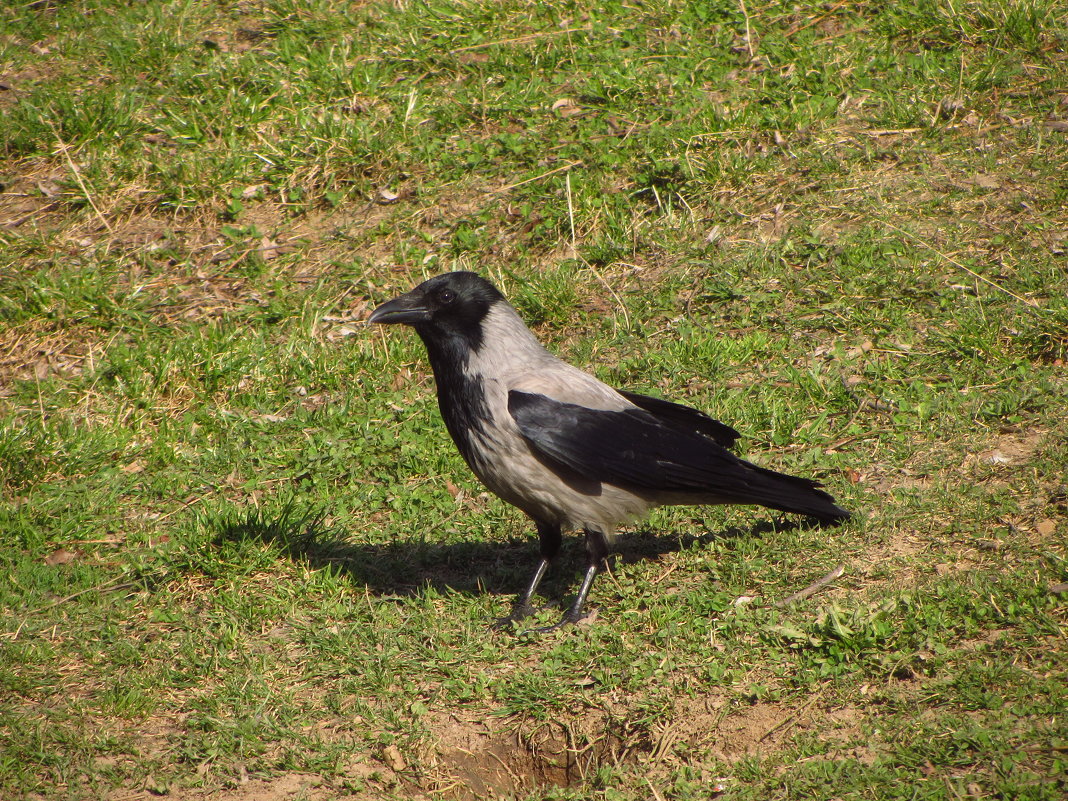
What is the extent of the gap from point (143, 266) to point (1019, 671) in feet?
20.5

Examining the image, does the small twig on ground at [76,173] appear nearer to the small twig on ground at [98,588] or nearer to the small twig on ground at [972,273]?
the small twig on ground at [98,588]

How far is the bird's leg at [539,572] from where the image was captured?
4742 mm

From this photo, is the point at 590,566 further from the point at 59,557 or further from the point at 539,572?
the point at 59,557

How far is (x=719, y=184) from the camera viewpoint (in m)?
7.15

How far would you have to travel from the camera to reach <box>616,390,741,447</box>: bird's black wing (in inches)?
196

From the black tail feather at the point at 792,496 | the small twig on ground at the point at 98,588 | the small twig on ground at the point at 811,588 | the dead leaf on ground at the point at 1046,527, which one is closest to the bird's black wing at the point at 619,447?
the black tail feather at the point at 792,496

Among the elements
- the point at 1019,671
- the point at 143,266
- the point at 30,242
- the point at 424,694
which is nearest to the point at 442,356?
the point at 424,694

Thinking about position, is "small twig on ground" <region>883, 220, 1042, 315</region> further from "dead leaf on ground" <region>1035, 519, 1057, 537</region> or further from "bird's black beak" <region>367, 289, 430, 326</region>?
"bird's black beak" <region>367, 289, 430, 326</region>

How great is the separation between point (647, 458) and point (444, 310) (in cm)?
118

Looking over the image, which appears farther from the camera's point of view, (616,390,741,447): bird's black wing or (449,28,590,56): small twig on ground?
(449,28,590,56): small twig on ground

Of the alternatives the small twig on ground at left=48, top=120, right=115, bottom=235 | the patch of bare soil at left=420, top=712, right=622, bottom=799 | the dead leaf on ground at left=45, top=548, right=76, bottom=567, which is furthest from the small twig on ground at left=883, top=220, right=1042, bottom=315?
the small twig on ground at left=48, top=120, right=115, bottom=235

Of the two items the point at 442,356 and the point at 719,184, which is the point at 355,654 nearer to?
the point at 442,356

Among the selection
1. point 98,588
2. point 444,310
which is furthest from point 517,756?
point 98,588

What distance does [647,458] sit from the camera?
15.3ft
